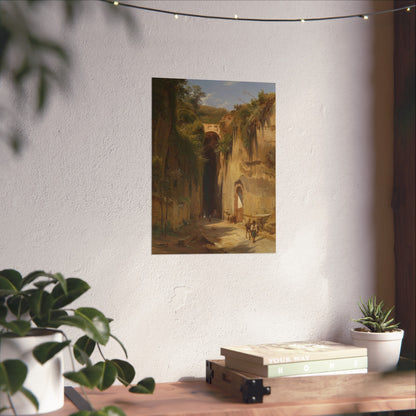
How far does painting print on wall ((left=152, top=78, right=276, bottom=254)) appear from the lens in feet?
6.21

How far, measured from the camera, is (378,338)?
1.86 m

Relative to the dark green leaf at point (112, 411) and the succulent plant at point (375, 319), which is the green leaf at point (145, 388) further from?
the succulent plant at point (375, 319)

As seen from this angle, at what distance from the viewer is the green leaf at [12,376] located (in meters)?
1.21

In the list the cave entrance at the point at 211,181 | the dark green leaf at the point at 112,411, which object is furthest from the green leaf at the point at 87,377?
the cave entrance at the point at 211,181

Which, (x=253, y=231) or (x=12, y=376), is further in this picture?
(x=253, y=231)

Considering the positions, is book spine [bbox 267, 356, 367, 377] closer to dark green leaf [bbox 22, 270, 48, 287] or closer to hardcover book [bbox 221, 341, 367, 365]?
hardcover book [bbox 221, 341, 367, 365]

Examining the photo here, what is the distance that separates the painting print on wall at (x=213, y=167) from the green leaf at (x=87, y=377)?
0.62 meters

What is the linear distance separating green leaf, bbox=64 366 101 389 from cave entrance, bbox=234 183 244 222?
809 mm

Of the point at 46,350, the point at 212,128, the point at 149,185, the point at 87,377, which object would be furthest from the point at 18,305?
the point at 212,128

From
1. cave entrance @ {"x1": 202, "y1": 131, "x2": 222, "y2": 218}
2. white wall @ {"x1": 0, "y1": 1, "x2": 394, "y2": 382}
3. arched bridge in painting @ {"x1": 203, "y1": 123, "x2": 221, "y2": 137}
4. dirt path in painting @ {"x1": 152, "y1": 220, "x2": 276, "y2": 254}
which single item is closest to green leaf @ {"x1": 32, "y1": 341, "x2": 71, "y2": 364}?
white wall @ {"x1": 0, "y1": 1, "x2": 394, "y2": 382}

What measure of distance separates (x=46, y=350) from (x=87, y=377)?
124 millimetres

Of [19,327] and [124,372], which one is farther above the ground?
[19,327]

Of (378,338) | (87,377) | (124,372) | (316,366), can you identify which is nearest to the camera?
(87,377)

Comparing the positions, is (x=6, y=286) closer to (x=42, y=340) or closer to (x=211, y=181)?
(x=42, y=340)
